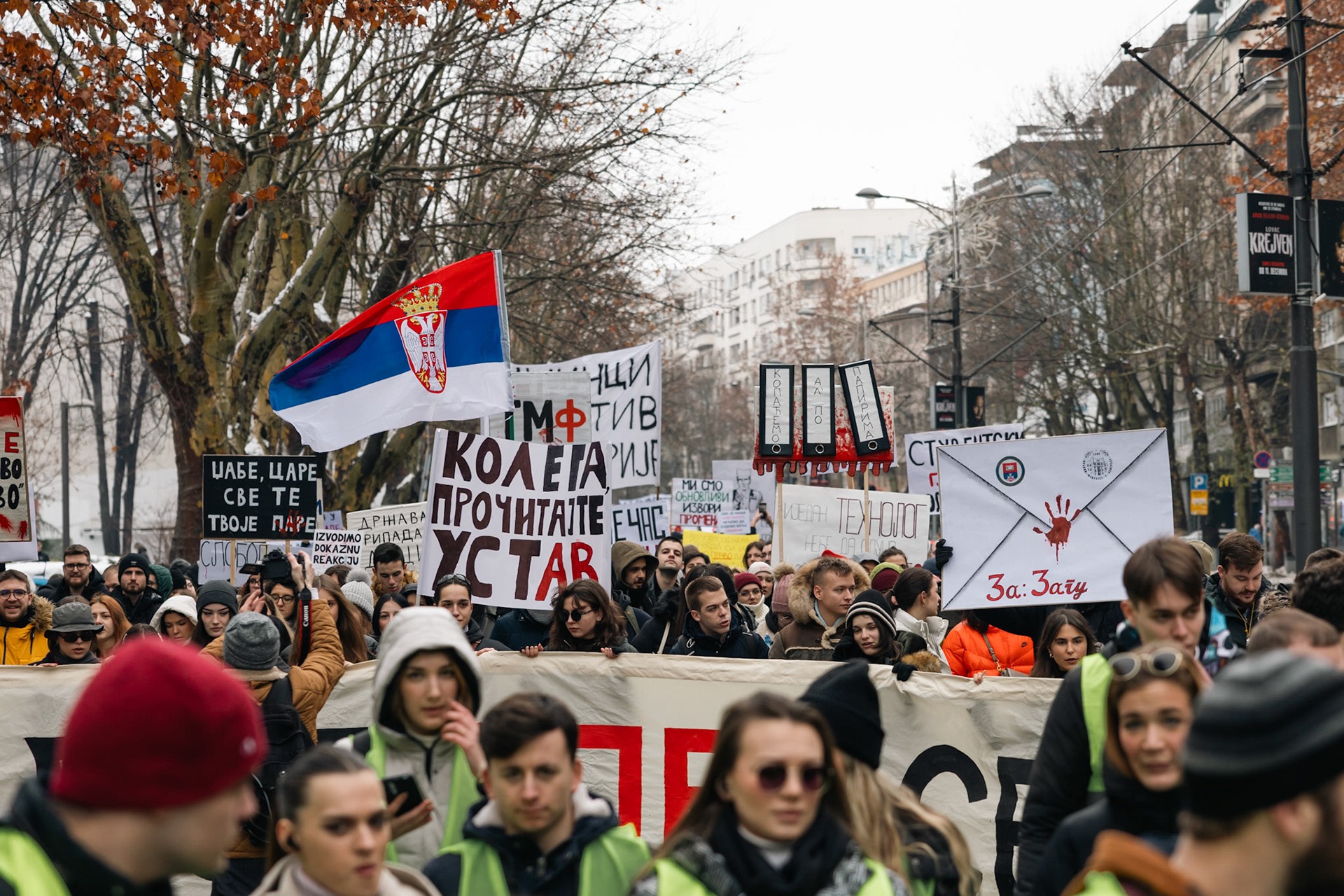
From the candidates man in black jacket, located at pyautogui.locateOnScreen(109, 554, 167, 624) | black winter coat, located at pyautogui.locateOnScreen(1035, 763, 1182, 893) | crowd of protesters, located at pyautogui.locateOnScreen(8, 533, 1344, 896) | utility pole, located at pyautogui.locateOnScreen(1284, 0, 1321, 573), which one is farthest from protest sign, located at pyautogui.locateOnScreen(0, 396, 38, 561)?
utility pole, located at pyautogui.locateOnScreen(1284, 0, 1321, 573)

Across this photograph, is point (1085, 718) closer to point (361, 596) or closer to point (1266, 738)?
point (1266, 738)

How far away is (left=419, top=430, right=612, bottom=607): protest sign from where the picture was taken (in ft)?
26.6

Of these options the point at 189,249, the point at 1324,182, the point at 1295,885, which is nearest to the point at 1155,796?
the point at 1295,885

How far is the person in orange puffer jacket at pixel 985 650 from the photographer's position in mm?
7633

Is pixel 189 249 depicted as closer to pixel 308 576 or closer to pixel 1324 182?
pixel 308 576

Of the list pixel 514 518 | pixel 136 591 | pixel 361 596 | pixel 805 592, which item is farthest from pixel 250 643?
pixel 136 591

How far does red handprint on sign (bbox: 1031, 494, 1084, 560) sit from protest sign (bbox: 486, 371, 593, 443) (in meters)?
3.93

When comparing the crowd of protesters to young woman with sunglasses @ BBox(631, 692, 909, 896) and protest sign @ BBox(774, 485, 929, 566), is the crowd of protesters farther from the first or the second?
protest sign @ BBox(774, 485, 929, 566)

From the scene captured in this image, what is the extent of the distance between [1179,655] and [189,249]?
19160 millimetres

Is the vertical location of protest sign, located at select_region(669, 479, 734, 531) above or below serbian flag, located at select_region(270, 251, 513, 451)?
below

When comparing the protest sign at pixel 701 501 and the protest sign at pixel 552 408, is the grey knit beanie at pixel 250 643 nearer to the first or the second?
the protest sign at pixel 552 408

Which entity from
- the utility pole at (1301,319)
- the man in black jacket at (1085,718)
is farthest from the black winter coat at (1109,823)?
the utility pole at (1301,319)

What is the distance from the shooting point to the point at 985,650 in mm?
7680

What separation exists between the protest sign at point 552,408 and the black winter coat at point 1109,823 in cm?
773
